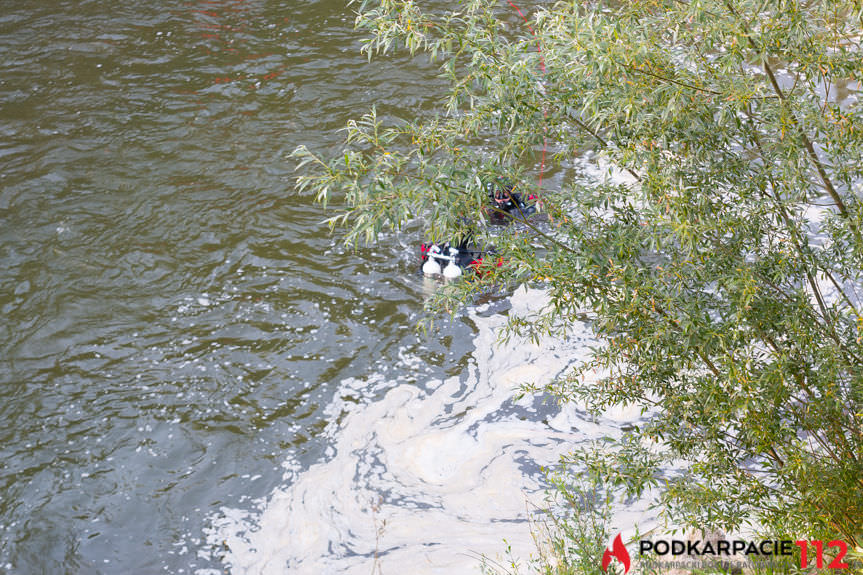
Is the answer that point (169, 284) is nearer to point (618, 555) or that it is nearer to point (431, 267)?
point (431, 267)

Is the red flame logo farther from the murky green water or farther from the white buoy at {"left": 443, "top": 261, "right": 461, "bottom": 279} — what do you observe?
the white buoy at {"left": 443, "top": 261, "right": 461, "bottom": 279}

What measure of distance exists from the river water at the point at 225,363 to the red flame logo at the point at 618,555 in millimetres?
1072

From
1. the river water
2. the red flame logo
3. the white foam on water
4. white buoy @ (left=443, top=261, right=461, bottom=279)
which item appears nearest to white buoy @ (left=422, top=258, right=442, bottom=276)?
white buoy @ (left=443, top=261, right=461, bottom=279)

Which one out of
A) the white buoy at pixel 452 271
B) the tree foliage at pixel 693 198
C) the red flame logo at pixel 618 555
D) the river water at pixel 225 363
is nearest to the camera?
the tree foliage at pixel 693 198

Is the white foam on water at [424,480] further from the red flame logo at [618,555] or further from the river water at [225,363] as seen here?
the red flame logo at [618,555]

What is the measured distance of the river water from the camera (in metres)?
5.21

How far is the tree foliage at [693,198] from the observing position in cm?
329

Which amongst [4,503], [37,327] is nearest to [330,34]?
[37,327]

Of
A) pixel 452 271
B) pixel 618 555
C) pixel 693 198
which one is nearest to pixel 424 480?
pixel 618 555

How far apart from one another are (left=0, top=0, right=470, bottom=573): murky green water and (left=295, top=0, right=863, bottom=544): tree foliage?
2.86 metres

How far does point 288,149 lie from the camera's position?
29.3 ft

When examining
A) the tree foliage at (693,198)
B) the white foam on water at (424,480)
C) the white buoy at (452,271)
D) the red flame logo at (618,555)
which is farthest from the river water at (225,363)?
the tree foliage at (693,198)

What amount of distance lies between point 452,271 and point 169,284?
2600mm

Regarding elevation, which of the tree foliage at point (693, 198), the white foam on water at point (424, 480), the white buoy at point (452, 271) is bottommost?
the white foam on water at point (424, 480)
